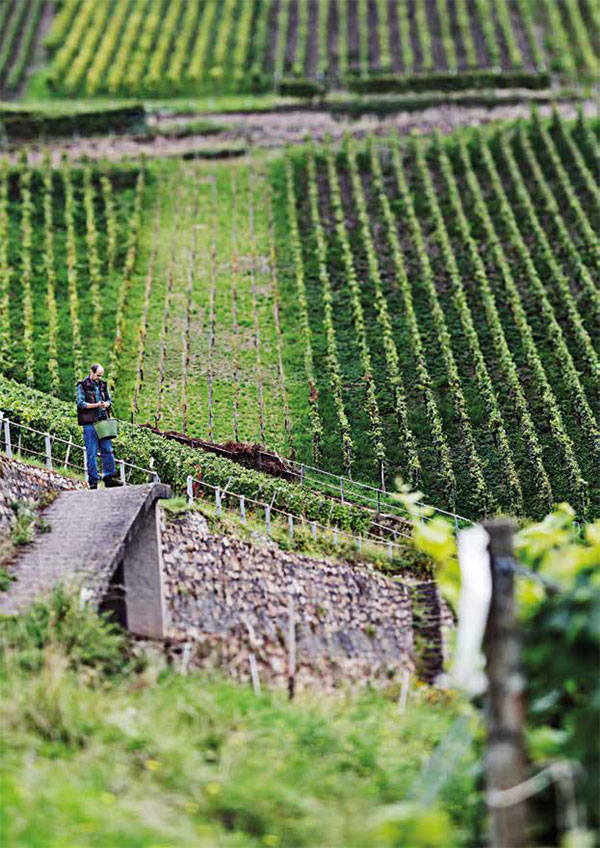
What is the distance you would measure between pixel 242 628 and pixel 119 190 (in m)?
22.1

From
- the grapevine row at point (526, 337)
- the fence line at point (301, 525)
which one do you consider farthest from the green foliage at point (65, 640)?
the grapevine row at point (526, 337)

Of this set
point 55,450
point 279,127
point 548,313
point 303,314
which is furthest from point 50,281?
point 279,127

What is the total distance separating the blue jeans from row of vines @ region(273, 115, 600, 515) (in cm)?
802

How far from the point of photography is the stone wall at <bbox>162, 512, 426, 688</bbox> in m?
11.0

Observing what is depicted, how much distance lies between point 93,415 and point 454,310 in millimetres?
13923

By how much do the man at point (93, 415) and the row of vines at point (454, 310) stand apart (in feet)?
26.4

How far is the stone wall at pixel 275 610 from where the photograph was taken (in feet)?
36.2

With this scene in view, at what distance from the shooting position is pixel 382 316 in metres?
25.4

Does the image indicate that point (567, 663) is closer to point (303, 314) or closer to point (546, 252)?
point (303, 314)

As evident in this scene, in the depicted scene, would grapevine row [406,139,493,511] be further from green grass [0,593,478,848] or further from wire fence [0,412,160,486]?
green grass [0,593,478,848]

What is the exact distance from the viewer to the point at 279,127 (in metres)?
35.9

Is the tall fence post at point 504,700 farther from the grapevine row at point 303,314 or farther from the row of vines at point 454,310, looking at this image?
the grapevine row at point 303,314

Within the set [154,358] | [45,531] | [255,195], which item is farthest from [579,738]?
[255,195]

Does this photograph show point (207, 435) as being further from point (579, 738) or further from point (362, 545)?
point (579, 738)
